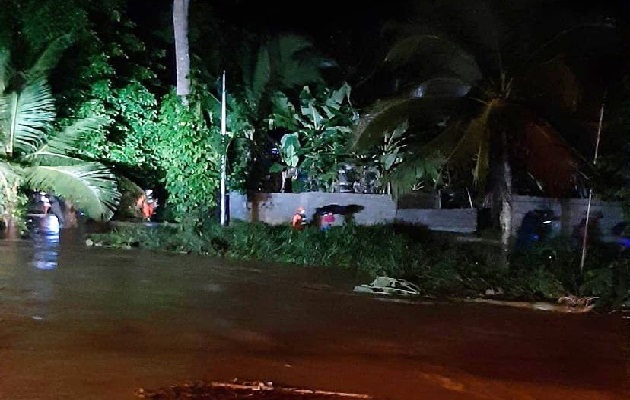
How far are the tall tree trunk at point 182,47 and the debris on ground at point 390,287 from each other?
840cm

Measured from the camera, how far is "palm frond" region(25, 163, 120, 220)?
15945mm

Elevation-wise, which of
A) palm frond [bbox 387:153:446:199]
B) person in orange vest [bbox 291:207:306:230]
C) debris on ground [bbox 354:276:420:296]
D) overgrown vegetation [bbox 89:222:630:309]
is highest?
palm frond [bbox 387:153:446:199]

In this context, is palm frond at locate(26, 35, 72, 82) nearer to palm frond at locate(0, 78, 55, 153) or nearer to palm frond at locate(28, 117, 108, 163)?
palm frond at locate(0, 78, 55, 153)

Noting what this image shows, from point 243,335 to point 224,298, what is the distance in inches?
88.8

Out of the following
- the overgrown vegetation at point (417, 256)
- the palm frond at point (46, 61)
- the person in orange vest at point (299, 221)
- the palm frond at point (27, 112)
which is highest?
the palm frond at point (46, 61)

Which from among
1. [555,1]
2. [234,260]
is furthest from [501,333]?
[234,260]

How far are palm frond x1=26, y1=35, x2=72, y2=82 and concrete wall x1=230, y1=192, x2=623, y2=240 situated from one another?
17.1ft

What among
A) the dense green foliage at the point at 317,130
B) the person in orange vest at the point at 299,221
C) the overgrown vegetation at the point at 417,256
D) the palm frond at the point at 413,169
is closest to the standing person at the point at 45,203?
the overgrown vegetation at the point at 417,256

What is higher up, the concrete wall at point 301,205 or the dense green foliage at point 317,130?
the dense green foliage at point 317,130

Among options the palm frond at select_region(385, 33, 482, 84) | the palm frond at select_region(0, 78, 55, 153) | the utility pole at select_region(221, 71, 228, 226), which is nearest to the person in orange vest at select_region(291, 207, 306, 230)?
the utility pole at select_region(221, 71, 228, 226)

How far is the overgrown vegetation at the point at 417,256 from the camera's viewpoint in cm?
1099

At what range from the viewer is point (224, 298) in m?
10.2

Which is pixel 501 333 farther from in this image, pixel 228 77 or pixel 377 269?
pixel 228 77

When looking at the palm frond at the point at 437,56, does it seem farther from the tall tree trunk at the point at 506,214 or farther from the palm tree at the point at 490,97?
the tall tree trunk at the point at 506,214
